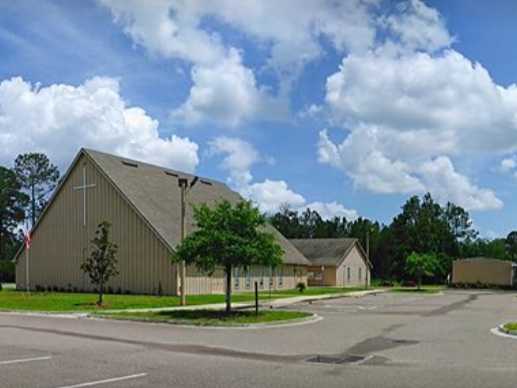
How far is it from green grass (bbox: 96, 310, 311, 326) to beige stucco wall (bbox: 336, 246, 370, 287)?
43.0 m

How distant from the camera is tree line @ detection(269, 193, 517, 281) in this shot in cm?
8488

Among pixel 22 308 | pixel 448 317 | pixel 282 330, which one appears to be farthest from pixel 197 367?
pixel 22 308

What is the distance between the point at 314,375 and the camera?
11.1m

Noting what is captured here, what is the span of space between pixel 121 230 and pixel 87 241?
3514 mm

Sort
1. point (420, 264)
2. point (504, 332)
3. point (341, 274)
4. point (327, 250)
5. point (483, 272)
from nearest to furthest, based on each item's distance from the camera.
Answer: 1. point (504, 332)
2. point (420, 264)
3. point (341, 274)
4. point (327, 250)
5. point (483, 272)

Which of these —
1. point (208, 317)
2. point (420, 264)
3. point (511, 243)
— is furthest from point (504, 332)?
point (511, 243)

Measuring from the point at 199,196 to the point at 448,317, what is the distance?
27.5 metres

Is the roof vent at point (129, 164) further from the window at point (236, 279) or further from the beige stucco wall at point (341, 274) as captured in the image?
the beige stucco wall at point (341, 274)

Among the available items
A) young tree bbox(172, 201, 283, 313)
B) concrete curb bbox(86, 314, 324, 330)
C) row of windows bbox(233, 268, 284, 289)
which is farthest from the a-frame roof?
concrete curb bbox(86, 314, 324, 330)

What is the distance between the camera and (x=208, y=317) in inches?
902

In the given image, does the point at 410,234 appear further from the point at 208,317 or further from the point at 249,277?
the point at 208,317

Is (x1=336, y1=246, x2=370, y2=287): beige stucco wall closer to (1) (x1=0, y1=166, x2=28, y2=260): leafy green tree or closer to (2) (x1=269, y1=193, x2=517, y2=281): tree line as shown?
(2) (x1=269, y1=193, x2=517, y2=281): tree line

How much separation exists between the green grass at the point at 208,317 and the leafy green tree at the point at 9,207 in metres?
72.5

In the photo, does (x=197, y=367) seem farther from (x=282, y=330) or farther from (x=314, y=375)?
(x=282, y=330)
